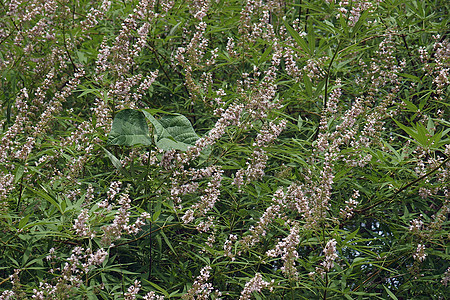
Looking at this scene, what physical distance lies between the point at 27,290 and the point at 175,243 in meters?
1.04

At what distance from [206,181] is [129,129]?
75cm

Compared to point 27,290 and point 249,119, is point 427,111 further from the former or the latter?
point 27,290

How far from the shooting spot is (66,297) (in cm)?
283

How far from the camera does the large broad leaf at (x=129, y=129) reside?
3.13 meters

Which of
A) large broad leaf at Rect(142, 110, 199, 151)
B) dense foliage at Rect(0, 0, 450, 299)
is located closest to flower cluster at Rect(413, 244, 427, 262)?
dense foliage at Rect(0, 0, 450, 299)

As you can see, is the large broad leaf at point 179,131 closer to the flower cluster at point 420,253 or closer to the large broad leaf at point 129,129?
the large broad leaf at point 129,129

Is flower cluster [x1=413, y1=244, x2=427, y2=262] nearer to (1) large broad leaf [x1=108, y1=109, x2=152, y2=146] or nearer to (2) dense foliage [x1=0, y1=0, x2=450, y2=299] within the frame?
(2) dense foliage [x1=0, y1=0, x2=450, y2=299]

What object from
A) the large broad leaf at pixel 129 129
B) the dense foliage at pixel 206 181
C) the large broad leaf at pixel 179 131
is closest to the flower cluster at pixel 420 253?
the dense foliage at pixel 206 181

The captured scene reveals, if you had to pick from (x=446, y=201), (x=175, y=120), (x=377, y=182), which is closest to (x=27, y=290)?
(x=175, y=120)

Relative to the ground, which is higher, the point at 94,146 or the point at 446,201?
the point at 94,146

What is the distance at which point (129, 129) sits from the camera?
318 cm

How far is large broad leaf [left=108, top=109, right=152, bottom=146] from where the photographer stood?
3127 mm

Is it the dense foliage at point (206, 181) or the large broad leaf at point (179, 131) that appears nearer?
the dense foliage at point (206, 181)

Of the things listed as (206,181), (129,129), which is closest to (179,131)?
(129,129)
